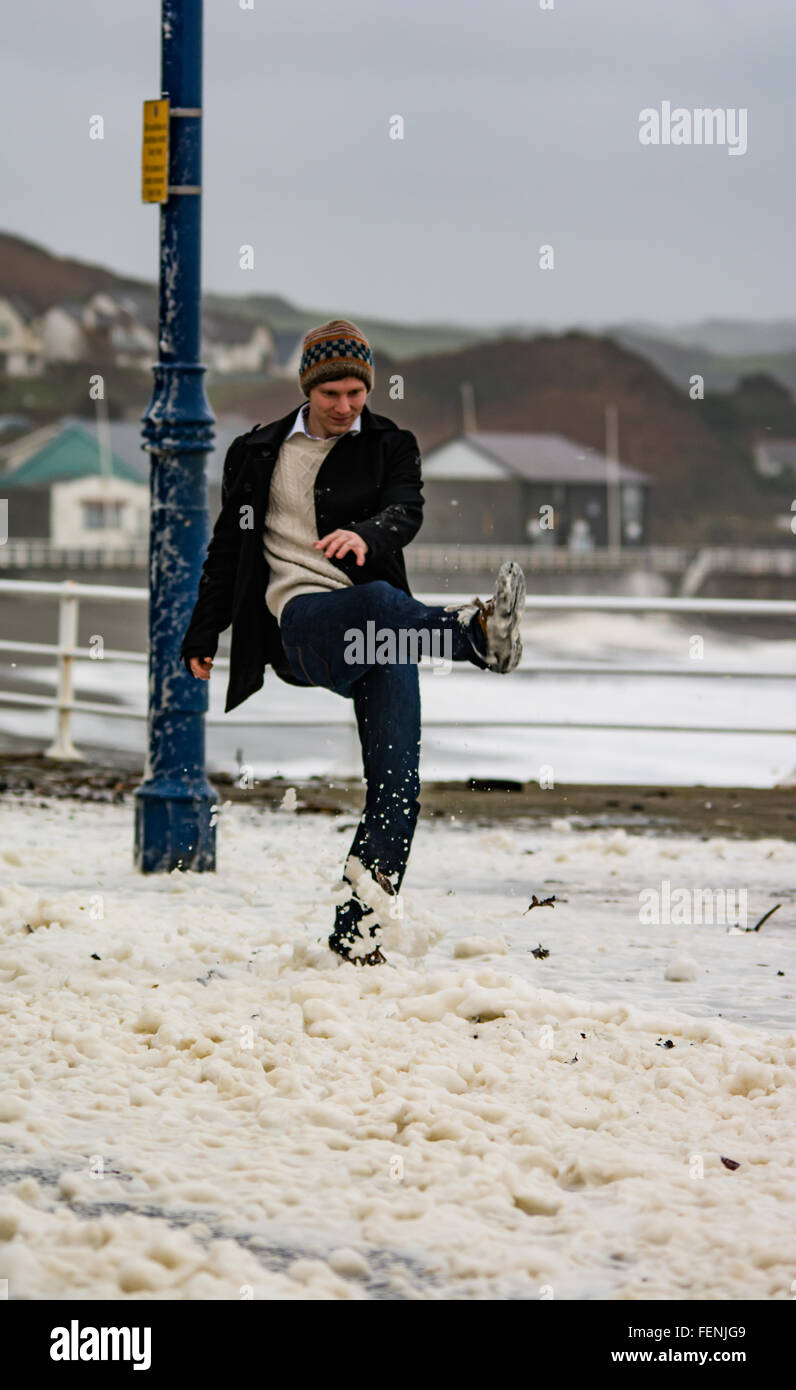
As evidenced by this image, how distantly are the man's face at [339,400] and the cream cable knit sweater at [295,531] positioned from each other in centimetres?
10

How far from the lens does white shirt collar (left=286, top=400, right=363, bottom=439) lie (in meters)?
5.23

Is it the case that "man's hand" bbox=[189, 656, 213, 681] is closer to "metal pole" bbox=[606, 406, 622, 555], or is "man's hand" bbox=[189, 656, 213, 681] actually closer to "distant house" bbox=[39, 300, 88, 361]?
"metal pole" bbox=[606, 406, 622, 555]

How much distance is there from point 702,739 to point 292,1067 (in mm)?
22943

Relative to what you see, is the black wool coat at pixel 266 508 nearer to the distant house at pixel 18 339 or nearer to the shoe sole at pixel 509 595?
the shoe sole at pixel 509 595

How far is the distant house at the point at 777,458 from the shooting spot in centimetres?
15188

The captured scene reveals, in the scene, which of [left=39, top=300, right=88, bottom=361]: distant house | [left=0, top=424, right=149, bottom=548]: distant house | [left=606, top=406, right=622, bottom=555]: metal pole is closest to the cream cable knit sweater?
[left=0, top=424, right=149, bottom=548]: distant house

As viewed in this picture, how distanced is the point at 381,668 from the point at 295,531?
483 millimetres

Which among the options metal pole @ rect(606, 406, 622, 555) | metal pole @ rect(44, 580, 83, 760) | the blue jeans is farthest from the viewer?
metal pole @ rect(606, 406, 622, 555)

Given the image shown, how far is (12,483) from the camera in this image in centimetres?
11400


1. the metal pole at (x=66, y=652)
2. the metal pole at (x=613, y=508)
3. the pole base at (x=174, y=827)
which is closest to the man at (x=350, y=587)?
the pole base at (x=174, y=827)

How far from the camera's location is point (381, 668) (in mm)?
5109

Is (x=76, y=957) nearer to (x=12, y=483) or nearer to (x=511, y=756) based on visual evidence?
(x=511, y=756)

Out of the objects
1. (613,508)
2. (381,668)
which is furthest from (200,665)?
(613,508)

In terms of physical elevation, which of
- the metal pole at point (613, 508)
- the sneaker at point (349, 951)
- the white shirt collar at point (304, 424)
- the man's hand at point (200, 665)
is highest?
the metal pole at point (613, 508)
